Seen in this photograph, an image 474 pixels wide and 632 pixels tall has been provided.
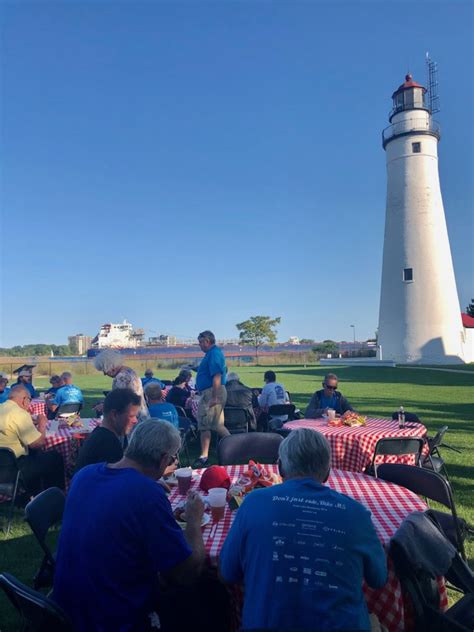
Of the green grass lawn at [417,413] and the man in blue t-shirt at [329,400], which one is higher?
the man in blue t-shirt at [329,400]

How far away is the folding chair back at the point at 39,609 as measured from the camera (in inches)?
64.7

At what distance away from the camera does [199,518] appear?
2.07m

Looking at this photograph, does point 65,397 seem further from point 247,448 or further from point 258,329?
point 258,329

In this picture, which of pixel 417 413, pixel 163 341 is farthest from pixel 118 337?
pixel 417 413

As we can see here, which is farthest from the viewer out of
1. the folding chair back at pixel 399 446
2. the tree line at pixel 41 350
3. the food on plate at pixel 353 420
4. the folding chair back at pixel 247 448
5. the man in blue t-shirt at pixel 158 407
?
the tree line at pixel 41 350

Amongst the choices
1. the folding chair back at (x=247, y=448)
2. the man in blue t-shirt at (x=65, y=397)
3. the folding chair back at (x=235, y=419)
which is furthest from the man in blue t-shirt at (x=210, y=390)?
the man in blue t-shirt at (x=65, y=397)

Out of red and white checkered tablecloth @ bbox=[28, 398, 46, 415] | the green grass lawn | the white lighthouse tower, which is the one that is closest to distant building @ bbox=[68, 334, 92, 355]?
the white lighthouse tower

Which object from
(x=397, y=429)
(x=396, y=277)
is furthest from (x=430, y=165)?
(x=397, y=429)

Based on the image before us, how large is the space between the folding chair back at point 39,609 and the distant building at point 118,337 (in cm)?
10059

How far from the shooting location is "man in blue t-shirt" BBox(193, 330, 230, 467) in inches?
242

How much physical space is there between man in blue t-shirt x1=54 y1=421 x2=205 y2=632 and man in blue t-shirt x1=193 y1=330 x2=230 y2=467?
4.29 meters

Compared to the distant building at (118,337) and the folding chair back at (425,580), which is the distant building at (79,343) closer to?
the distant building at (118,337)

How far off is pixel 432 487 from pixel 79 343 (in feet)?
446

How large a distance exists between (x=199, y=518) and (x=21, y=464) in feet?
10.2
